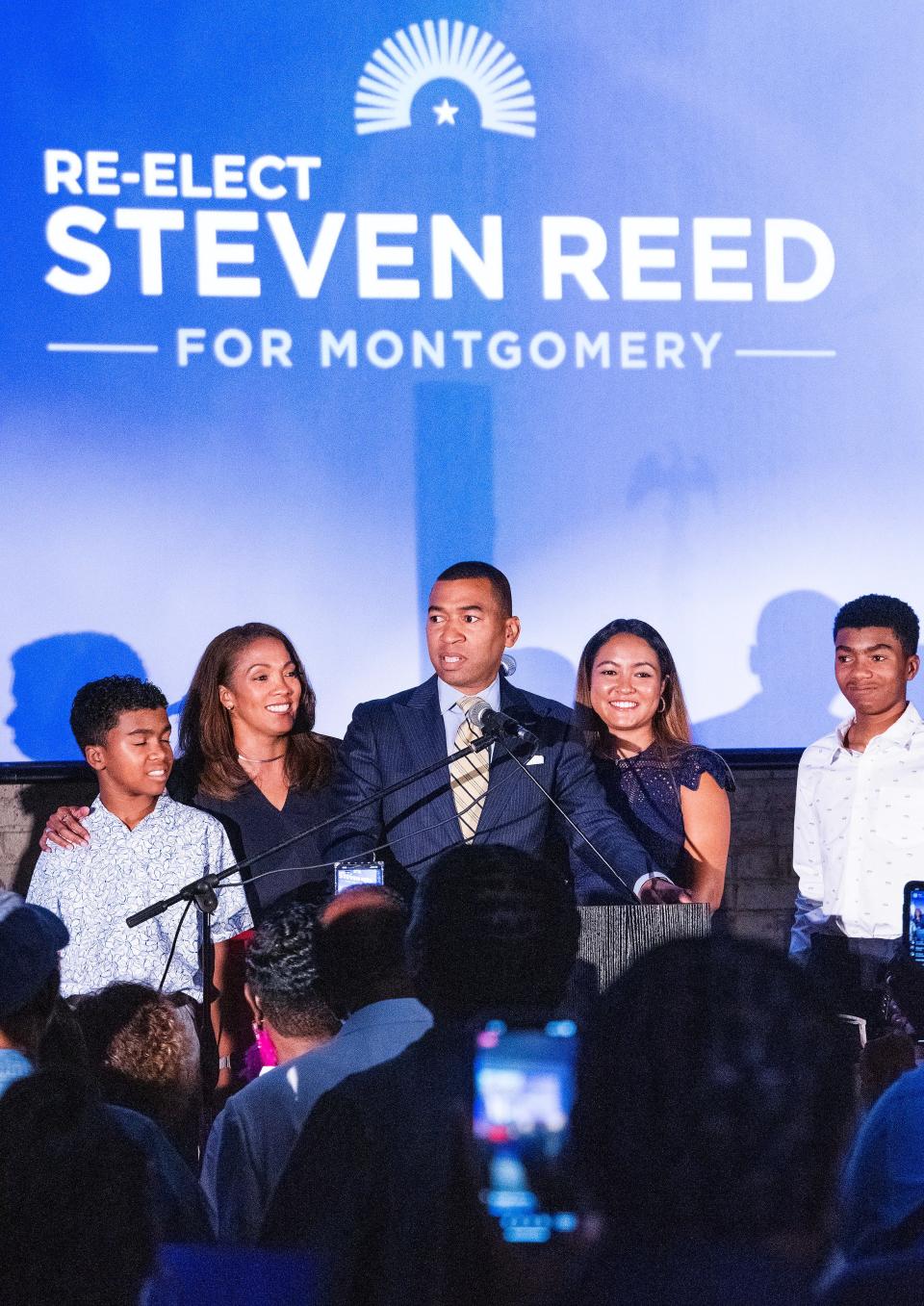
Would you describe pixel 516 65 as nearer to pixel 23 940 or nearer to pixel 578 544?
pixel 578 544

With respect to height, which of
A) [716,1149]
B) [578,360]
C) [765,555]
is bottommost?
[716,1149]

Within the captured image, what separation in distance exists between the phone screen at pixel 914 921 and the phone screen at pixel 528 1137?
146cm

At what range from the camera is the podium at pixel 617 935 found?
2.48 m

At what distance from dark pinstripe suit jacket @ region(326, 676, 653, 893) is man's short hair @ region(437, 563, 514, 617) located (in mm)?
259

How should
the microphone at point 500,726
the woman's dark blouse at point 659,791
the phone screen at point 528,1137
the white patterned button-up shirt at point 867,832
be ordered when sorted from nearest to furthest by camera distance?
the phone screen at point 528,1137 → the microphone at point 500,726 → the woman's dark blouse at point 659,791 → the white patterned button-up shirt at point 867,832

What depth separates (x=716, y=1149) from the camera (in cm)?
104

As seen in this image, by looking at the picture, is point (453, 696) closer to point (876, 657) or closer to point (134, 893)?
point (134, 893)

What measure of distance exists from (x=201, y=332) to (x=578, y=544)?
1368 mm

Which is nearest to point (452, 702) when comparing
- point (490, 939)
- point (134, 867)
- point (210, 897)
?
point (134, 867)

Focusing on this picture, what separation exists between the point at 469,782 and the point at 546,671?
4.37 feet

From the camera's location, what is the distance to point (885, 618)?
3930 mm

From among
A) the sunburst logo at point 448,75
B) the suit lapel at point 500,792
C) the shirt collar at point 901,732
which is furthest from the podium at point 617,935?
the sunburst logo at point 448,75

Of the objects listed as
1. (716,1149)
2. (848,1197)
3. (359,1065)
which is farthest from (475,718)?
(716,1149)

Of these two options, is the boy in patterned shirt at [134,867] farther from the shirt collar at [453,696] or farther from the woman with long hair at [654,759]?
the woman with long hair at [654,759]
